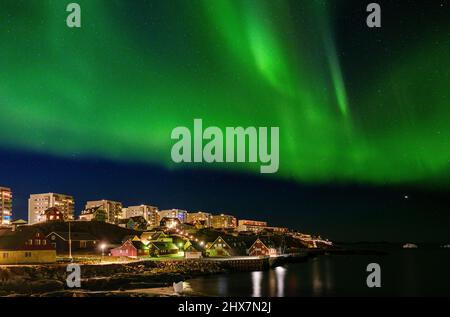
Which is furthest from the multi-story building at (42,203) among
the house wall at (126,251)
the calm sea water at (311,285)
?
the calm sea water at (311,285)

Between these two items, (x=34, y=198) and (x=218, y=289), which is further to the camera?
(x=34, y=198)

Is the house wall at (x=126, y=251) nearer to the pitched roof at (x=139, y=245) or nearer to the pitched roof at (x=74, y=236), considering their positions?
the pitched roof at (x=139, y=245)

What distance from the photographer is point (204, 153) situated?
1513 inches

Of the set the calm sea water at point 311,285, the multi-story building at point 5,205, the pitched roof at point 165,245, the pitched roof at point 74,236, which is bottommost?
the calm sea water at point 311,285

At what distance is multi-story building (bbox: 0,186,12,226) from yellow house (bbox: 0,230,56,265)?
113274mm

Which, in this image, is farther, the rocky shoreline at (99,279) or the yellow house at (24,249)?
the yellow house at (24,249)

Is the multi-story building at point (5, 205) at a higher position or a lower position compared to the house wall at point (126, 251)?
higher

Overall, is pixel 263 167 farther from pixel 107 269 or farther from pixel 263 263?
pixel 263 263

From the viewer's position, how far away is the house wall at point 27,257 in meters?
60.9
